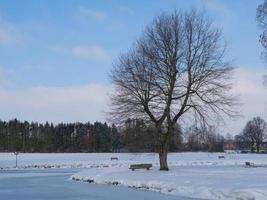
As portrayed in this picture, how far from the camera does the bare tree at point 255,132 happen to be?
150m

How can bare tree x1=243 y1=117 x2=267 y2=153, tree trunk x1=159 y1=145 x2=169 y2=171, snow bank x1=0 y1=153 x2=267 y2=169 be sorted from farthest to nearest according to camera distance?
1. bare tree x1=243 y1=117 x2=267 y2=153
2. snow bank x1=0 y1=153 x2=267 y2=169
3. tree trunk x1=159 y1=145 x2=169 y2=171

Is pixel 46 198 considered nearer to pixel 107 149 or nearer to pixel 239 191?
pixel 239 191

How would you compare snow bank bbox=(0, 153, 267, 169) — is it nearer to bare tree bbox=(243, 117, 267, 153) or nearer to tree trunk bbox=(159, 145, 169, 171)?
tree trunk bbox=(159, 145, 169, 171)

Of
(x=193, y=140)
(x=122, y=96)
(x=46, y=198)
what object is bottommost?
(x=46, y=198)

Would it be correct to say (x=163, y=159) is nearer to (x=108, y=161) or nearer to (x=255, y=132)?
(x=108, y=161)

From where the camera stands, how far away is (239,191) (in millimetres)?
19656

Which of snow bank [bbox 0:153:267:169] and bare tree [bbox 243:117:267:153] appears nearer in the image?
snow bank [bbox 0:153:267:169]

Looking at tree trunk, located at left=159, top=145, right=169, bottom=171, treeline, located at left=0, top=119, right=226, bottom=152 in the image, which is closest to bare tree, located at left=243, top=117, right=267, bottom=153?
treeline, located at left=0, top=119, right=226, bottom=152

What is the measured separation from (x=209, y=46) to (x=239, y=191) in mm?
21053

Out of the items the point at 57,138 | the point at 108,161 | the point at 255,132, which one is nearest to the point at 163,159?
the point at 108,161

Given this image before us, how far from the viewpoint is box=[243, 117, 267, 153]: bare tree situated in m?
150

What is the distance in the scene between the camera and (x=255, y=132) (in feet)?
491

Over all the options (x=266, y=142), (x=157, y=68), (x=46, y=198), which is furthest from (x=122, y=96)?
(x=266, y=142)

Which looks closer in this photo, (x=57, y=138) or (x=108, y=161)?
(x=108, y=161)
